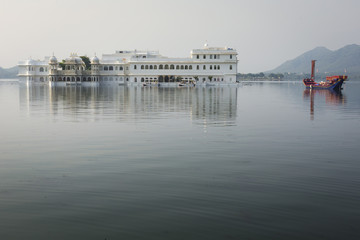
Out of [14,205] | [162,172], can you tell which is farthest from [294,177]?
[14,205]

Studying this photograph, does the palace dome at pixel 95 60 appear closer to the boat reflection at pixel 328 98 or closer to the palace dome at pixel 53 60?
the palace dome at pixel 53 60

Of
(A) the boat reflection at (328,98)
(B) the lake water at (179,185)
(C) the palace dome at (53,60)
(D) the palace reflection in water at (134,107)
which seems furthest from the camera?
(C) the palace dome at (53,60)

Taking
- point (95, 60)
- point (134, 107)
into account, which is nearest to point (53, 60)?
point (95, 60)

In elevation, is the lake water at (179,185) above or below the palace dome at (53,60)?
below

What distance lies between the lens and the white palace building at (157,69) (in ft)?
320

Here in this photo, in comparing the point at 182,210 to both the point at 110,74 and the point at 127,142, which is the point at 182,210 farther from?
the point at 110,74

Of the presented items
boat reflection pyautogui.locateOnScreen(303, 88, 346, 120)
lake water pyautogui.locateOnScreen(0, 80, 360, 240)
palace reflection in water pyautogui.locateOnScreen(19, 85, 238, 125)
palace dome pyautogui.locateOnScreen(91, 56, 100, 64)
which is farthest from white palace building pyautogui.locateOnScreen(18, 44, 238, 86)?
lake water pyautogui.locateOnScreen(0, 80, 360, 240)

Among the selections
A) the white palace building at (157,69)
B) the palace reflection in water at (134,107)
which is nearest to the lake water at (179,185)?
the palace reflection in water at (134,107)

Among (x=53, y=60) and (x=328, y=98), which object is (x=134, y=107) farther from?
(x=53, y=60)

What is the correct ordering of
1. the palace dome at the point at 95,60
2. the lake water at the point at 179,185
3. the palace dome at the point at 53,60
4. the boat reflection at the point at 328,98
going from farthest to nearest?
the palace dome at the point at 95,60
the palace dome at the point at 53,60
the boat reflection at the point at 328,98
the lake water at the point at 179,185

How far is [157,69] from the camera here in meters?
99.7

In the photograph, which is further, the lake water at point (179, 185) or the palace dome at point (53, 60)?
the palace dome at point (53, 60)

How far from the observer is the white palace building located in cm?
9762

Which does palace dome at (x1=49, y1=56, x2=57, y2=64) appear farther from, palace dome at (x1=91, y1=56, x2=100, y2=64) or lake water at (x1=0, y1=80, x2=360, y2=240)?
lake water at (x1=0, y1=80, x2=360, y2=240)
